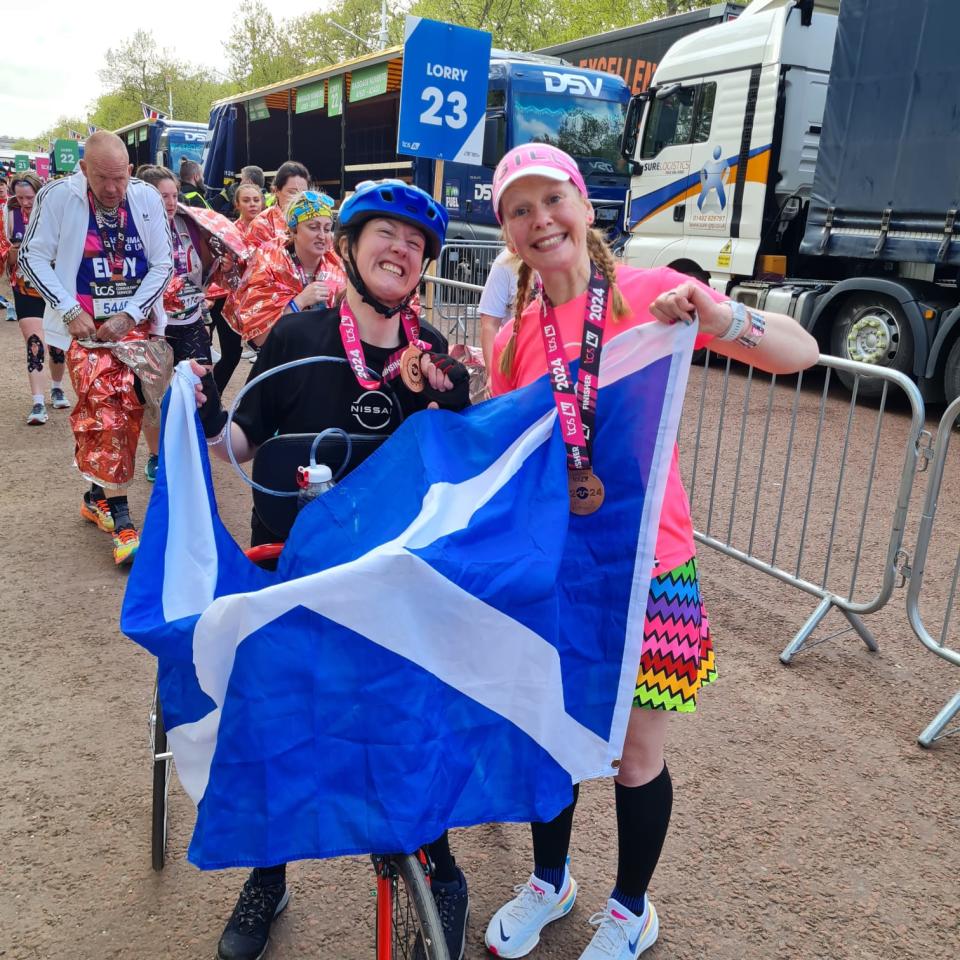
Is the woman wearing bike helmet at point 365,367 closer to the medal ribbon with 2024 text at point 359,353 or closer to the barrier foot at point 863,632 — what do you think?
the medal ribbon with 2024 text at point 359,353

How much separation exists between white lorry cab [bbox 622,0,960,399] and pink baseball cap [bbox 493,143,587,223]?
6886mm

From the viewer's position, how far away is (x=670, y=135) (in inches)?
436

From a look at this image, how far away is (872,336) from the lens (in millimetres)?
8930

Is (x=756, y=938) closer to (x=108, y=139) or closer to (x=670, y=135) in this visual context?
(x=108, y=139)

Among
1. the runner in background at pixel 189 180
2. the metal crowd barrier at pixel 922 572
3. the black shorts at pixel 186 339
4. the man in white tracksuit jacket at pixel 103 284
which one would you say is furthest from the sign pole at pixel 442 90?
the metal crowd barrier at pixel 922 572

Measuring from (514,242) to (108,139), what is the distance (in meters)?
3.57

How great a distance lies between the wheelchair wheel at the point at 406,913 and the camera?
5.85 feet

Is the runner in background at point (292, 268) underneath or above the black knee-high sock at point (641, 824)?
above

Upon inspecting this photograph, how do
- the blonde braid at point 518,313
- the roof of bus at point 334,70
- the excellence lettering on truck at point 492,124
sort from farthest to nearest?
the roof of bus at point 334,70 → the excellence lettering on truck at point 492,124 → the blonde braid at point 518,313

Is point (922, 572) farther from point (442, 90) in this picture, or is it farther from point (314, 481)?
point (442, 90)

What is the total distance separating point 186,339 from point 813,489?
443 centimetres

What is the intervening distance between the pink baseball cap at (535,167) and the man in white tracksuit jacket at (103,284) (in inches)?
137

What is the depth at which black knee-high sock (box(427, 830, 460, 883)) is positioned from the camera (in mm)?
2324

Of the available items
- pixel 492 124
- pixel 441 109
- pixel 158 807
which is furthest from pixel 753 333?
pixel 492 124
